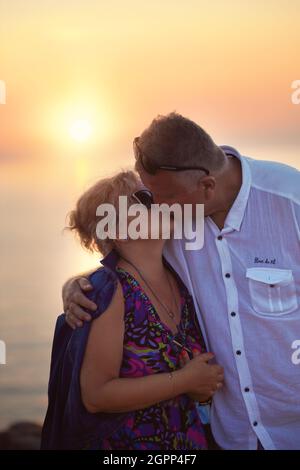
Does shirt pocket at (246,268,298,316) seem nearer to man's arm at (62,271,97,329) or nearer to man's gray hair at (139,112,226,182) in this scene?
man's gray hair at (139,112,226,182)

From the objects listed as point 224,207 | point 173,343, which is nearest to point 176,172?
point 224,207

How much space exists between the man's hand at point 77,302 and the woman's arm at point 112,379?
63 mm

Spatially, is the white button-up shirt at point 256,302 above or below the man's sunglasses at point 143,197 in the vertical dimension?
below

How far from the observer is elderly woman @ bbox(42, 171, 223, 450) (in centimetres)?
367

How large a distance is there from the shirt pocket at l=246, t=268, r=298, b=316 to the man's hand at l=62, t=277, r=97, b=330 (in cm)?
75

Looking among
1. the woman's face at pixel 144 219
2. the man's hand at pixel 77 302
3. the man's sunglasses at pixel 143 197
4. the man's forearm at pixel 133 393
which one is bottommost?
the man's forearm at pixel 133 393

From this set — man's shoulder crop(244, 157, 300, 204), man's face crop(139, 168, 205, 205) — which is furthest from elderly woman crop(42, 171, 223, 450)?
man's shoulder crop(244, 157, 300, 204)

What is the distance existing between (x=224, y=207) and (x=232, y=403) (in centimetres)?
90

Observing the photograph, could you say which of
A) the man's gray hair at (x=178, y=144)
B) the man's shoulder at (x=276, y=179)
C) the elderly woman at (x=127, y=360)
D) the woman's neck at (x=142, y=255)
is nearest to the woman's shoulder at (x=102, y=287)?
the elderly woman at (x=127, y=360)

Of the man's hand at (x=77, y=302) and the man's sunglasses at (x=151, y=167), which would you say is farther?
the man's sunglasses at (x=151, y=167)

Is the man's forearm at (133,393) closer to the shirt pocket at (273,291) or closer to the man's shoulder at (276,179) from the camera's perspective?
the shirt pocket at (273,291)

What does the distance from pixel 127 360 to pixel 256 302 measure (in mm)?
681

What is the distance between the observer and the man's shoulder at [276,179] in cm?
403

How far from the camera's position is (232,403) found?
162 inches
